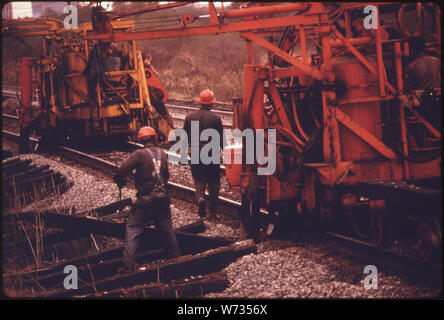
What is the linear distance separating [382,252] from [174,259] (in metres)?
2.66

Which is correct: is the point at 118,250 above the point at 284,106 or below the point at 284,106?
below

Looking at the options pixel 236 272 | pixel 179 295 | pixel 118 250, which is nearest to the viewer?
pixel 179 295

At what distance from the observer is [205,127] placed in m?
8.70

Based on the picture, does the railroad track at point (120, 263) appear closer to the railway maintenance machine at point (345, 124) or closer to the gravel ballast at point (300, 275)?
the gravel ballast at point (300, 275)

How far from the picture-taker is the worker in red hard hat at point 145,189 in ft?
24.0

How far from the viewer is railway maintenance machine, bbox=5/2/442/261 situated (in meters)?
6.70

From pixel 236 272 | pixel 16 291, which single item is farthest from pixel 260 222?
pixel 16 291

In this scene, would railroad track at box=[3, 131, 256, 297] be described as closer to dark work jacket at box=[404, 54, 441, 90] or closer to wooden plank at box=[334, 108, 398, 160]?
wooden plank at box=[334, 108, 398, 160]

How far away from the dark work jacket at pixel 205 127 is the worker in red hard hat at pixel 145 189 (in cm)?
140

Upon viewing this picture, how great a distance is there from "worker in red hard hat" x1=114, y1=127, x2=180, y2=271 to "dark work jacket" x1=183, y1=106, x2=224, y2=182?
1399mm

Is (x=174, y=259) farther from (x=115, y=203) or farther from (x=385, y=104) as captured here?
(x=385, y=104)

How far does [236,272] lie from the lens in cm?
675

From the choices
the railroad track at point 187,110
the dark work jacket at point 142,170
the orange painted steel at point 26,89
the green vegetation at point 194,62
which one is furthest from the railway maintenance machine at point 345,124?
the green vegetation at point 194,62

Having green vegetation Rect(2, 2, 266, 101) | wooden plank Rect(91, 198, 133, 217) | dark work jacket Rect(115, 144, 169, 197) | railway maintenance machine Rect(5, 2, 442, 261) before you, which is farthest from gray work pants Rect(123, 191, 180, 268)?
green vegetation Rect(2, 2, 266, 101)
